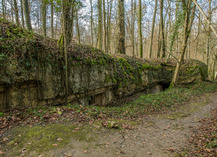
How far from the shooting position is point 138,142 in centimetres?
386

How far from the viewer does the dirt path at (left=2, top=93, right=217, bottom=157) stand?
3.10 meters

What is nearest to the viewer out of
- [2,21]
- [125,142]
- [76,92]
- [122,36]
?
[125,142]

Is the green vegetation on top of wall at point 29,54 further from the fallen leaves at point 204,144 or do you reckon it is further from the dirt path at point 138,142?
the fallen leaves at point 204,144

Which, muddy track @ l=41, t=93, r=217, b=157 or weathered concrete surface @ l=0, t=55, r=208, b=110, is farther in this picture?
weathered concrete surface @ l=0, t=55, r=208, b=110

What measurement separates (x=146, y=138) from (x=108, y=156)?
67.1 inches

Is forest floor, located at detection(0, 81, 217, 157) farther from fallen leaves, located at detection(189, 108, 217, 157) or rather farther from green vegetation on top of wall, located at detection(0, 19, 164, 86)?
green vegetation on top of wall, located at detection(0, 19, 164, 86)

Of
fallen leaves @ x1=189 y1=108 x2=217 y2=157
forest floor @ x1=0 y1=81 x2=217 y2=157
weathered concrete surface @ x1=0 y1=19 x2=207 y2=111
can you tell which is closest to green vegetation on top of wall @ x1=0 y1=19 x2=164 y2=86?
weathered concrete surface @ x1=0 y1=19 x2=207 y2=111

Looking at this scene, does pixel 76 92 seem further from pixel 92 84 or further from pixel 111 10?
pixel 111 10

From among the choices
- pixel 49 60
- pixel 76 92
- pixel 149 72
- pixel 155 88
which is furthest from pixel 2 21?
pixel 155 88

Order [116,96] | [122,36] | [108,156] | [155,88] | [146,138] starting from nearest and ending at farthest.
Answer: [108,156] → [146,138] → [116,96] → [122,36] → [155,88]

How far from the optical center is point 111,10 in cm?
1672

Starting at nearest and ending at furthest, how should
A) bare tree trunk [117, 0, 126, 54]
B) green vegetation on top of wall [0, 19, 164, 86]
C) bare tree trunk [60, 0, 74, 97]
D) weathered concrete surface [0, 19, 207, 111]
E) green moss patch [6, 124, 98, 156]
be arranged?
green moss patch [6, 124, 98, 156] < green vegetation on top of wall [0, 19, 164, 86] < weathered concrete surface [0, 19, 207, 111] < bare tree trunk [60, 0, 74, 97] < bare tree trunk [117, 0, 126, 54]

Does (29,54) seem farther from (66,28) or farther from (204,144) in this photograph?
(204,144)

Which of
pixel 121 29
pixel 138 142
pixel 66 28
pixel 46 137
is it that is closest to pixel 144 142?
pixel 138 142
